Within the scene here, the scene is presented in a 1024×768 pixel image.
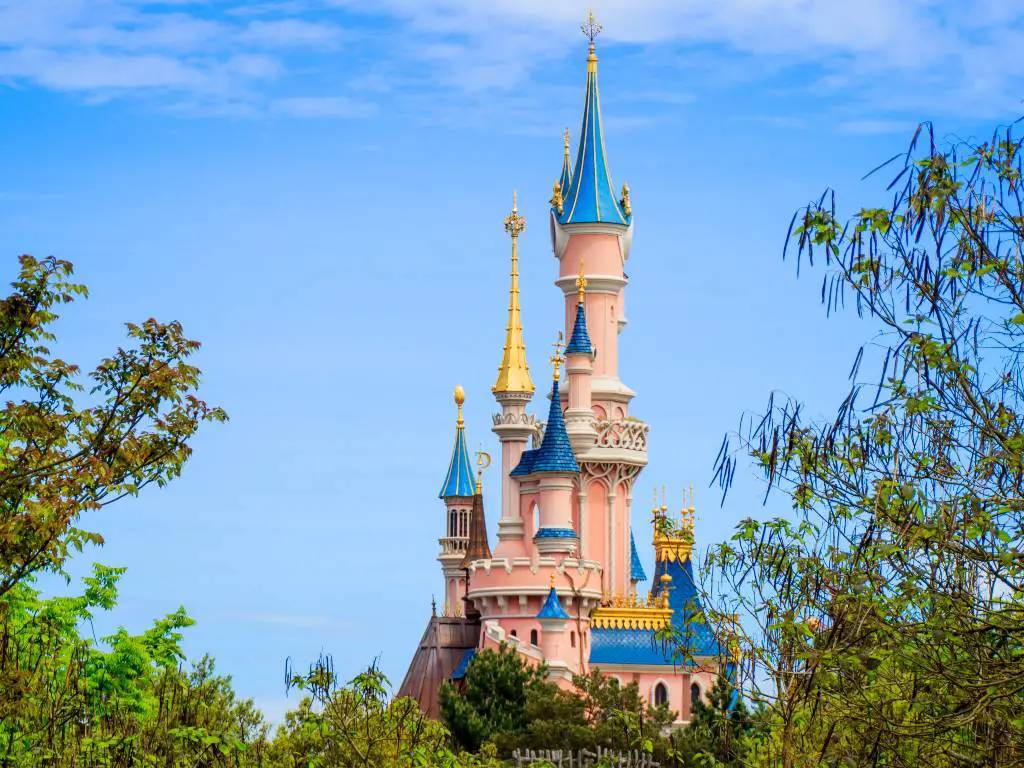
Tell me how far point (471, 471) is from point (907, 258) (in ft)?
152

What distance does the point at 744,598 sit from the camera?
49.4 feet

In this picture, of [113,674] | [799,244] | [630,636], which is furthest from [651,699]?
[799,244]

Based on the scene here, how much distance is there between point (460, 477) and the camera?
59.4 metres

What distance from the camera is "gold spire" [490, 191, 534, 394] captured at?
5372cm

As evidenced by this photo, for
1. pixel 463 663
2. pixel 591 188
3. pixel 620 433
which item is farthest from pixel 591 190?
pixel 463 663

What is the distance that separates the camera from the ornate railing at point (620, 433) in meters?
53.4

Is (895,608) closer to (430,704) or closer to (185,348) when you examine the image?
(185,348)

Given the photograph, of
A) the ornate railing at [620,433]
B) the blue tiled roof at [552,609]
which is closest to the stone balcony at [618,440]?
the ornate railing at [620,433]

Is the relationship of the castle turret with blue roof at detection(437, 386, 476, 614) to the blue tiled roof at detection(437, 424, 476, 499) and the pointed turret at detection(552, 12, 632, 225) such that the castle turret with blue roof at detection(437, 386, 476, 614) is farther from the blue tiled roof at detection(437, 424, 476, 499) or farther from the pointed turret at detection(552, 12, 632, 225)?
the pointed turret at detection(552, 12, 632, 225)

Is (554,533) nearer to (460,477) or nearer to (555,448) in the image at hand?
(555,448)

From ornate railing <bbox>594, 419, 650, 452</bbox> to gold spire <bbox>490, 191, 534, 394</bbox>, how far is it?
235cm

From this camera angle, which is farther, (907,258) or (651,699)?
(651,699)

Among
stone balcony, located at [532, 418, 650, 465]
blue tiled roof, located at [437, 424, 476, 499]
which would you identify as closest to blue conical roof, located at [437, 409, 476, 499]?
blue tiled roof, located at [437, 424, 476, 499]

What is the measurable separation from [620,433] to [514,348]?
4127 millimetres
